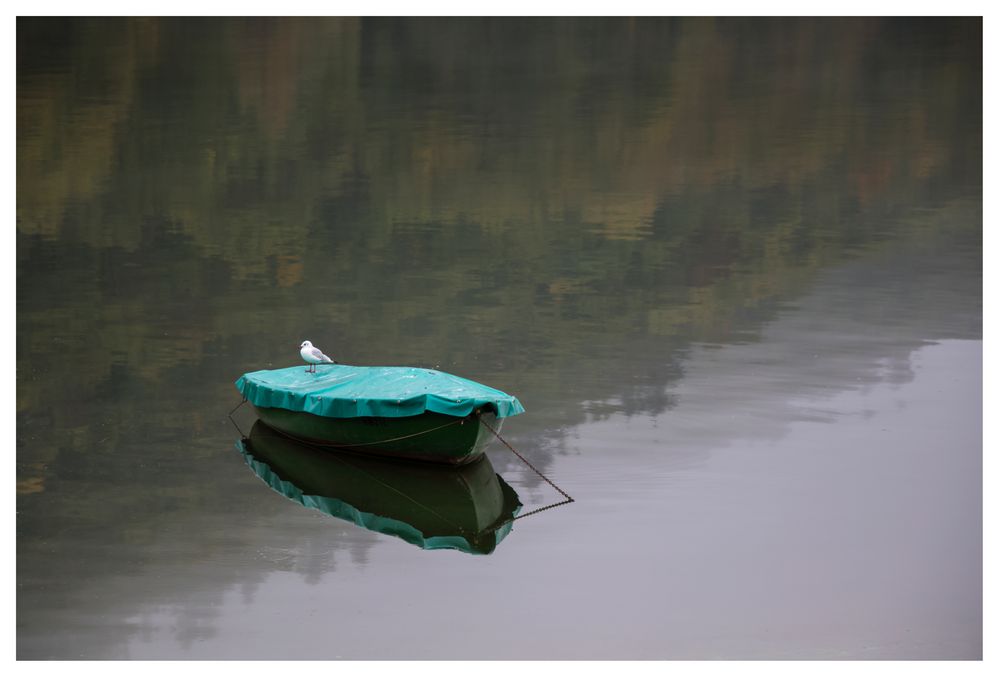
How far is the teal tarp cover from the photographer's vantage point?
1211cm

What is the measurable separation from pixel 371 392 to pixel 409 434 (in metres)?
0.56

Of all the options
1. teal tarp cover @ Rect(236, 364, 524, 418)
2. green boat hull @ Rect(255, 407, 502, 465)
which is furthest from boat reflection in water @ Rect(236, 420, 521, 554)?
teal tarp cover @ Rect(236, 364, 524, 418)

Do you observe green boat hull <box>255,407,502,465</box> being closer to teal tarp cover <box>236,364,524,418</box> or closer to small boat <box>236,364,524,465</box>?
small boat <box>236,364,524,465</box>

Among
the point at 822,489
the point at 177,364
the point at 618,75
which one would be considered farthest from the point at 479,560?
the point at 618,75

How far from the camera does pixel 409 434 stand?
12.5 metres

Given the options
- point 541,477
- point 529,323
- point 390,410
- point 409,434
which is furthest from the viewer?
point 529,323

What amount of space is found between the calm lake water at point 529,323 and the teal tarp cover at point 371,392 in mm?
872

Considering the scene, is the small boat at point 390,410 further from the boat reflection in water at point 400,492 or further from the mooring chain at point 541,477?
the boat reflection in water at point 400,492

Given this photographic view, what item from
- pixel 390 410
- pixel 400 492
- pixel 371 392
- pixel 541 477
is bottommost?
pixel 400 492

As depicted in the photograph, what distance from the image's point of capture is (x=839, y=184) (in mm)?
27766

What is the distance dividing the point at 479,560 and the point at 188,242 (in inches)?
553

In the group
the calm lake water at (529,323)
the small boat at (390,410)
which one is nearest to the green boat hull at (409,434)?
the small boat at (390,410)

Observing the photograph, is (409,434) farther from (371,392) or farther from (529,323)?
(529,323)

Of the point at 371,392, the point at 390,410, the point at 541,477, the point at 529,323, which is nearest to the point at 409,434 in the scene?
the point at 390,410
